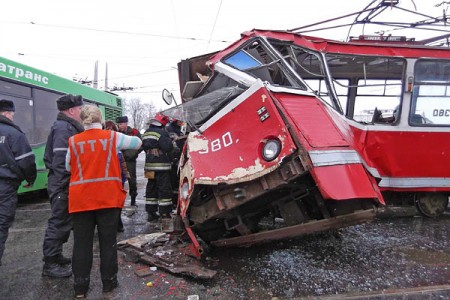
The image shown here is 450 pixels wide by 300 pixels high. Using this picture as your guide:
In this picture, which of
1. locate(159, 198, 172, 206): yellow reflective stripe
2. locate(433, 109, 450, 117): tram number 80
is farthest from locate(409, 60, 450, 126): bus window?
locate(159, 198, 172, 206): yellow reflective stripe

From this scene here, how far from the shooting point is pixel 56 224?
11.5 ft

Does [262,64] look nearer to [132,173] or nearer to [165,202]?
[165,202]

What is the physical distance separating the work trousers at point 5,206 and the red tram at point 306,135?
1693mm

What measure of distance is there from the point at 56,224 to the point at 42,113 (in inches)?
199

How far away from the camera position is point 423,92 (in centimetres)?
517

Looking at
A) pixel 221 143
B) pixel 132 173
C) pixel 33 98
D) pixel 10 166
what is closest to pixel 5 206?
pixel 10 166

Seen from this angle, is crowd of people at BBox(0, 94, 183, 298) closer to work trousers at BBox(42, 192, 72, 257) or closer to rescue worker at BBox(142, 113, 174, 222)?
work trousers at BBox(42, 192, 72, 257)

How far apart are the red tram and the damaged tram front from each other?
13 millimetres

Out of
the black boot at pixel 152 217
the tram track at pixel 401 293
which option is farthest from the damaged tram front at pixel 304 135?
the black boot at pixel 152 217

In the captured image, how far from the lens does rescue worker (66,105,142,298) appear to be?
9.98 feet

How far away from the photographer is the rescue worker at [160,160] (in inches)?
215

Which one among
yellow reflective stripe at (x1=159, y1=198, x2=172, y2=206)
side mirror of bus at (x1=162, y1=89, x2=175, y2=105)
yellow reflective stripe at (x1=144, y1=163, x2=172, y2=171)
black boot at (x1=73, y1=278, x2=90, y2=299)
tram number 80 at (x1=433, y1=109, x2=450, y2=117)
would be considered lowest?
black boot at (x1=73, y1=278, x2=90, y2=299)

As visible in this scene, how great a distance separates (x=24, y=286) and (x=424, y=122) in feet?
A: 18.1

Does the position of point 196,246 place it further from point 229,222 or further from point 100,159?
point 100,159
